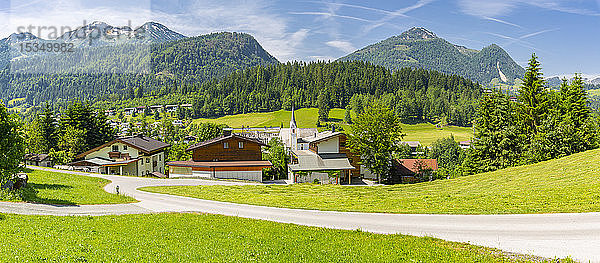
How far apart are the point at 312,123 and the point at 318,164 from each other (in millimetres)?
113717

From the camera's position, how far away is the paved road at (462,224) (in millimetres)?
11328

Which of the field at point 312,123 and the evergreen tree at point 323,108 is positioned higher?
the evergreen tree at point 323,108

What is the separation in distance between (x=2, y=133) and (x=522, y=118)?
5146cm

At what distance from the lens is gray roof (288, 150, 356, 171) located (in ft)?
160

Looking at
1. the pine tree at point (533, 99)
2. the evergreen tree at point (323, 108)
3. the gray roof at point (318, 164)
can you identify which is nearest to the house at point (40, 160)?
the gray roof at point (318, 164)

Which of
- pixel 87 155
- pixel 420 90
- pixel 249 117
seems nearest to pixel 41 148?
pixel 87 155

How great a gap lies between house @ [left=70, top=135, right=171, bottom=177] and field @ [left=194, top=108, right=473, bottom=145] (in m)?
104

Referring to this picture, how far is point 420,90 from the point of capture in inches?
7603

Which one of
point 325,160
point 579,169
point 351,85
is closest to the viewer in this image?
point 579,169

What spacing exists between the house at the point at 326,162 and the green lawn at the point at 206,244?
32769 millimetres

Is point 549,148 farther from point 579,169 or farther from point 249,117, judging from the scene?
point 249,117

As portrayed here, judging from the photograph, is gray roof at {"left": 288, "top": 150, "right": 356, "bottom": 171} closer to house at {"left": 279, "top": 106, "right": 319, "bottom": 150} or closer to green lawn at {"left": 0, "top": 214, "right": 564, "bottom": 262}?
house at {"left": 279, "top": 106, "right": 319, "bottom": 150}

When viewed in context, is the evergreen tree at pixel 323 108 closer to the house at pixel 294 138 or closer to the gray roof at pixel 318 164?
the house at pixel 294 138

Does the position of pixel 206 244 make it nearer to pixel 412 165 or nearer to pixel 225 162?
pixel 225 162
